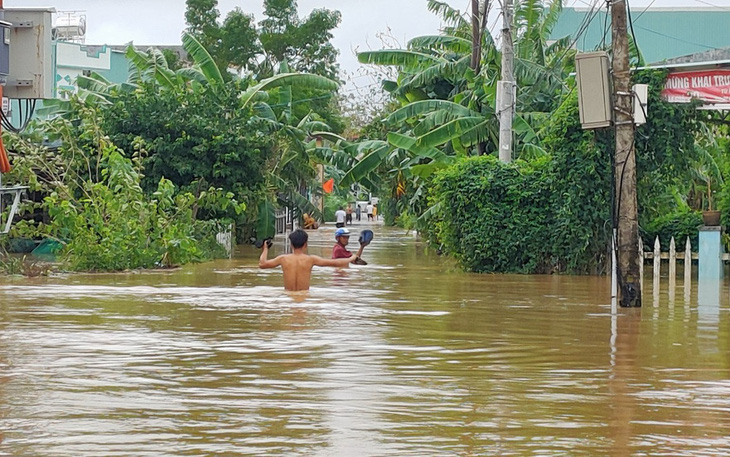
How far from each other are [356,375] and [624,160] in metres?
7.50

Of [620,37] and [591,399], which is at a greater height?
[620,37]

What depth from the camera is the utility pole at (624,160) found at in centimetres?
1642

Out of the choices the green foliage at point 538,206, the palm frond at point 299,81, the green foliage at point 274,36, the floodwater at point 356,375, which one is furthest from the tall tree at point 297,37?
the floodwater at point 356,375

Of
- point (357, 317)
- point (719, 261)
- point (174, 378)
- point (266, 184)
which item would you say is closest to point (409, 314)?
point (357, 317)

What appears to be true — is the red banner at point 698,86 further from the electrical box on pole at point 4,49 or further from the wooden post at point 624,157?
the electrical box on pole at point 4,49

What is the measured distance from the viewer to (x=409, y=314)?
53.0 feet

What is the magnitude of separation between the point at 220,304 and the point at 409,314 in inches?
117

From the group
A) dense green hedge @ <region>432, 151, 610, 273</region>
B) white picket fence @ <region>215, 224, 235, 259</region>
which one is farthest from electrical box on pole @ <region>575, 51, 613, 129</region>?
white picket fence @ <region>215, 224, 235, 259</region>

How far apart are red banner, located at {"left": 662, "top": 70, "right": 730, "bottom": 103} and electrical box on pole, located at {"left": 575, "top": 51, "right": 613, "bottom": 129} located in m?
7.57

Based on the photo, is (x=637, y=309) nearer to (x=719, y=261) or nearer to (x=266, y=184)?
(x=719, y=261)

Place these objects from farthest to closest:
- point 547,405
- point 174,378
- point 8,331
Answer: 1. point 8,331
2. point 174,378
3. point 547,405

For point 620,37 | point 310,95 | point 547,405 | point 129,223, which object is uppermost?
point 310,95

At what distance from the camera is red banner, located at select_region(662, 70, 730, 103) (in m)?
23.1

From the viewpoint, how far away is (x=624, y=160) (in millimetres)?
16453
